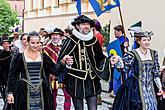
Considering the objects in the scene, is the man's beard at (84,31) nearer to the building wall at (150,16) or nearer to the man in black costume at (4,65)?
the building wall at (150,16)

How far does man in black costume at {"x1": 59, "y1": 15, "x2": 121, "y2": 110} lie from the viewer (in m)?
7.10

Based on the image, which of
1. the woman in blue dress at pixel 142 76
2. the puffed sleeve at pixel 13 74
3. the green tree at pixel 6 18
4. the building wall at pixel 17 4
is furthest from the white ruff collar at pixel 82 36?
the building wall at pixel 17 4

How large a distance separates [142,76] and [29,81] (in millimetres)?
1485

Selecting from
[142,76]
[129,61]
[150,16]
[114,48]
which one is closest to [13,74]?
[129,61]

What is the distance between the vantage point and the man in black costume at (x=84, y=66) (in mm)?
7098

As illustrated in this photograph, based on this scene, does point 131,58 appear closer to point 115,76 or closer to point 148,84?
point 148,84

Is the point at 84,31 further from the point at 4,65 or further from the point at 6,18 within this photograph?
the point at 6,18

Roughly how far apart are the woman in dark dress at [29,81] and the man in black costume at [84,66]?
0.53 m

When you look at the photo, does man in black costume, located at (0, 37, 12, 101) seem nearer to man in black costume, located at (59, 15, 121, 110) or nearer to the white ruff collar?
man in black costume, located at (59, 15, 121, 110)

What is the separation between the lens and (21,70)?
6.67 meters

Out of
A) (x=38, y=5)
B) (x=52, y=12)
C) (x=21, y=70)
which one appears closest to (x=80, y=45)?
(x=21, y=70)

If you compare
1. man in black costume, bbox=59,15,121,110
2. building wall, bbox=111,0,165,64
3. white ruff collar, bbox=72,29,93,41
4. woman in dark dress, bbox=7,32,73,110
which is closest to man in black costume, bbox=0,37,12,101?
building wall, bbox=111,0,165,64

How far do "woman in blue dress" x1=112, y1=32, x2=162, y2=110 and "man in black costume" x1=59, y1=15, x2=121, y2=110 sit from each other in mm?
468

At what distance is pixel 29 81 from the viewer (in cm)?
662
